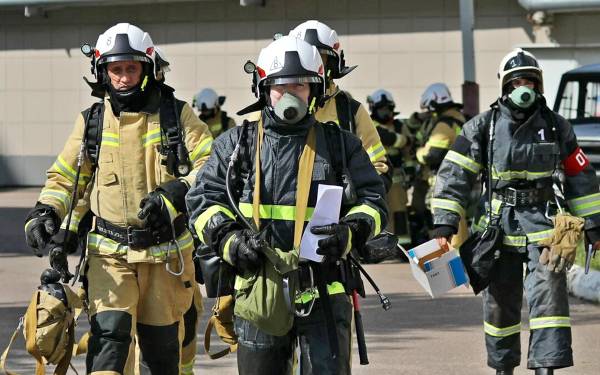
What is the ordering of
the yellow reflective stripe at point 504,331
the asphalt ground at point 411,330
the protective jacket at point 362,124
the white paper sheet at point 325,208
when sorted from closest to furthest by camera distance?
the white paper sheet at point 325,208
the protective jacket at point 362,124
the yellow reflective stripe at point 504,331
the asphalt ground at point 411,330

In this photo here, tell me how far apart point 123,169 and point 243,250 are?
173 centimetres

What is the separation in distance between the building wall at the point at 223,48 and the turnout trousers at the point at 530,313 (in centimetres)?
1437

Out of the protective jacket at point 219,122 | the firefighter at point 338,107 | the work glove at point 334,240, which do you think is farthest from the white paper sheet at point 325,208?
the protective jacket at point 219,122

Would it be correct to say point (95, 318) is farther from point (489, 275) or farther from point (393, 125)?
point (393, 125)

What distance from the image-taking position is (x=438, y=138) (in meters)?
14.5

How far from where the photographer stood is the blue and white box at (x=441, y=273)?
23.7 ft

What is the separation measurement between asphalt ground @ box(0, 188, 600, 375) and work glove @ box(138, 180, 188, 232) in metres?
2.19

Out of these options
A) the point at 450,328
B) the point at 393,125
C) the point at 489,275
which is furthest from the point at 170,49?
the point at 489,275

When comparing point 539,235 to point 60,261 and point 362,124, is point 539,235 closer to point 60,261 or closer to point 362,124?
point 362,124

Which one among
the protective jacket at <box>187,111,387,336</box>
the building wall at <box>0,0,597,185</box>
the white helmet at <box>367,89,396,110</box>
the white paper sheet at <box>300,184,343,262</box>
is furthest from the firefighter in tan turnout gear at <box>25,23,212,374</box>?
the building wall at <box>0,0,597,185</box>

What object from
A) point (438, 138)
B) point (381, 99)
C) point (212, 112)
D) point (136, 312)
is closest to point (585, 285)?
point (438, 138)

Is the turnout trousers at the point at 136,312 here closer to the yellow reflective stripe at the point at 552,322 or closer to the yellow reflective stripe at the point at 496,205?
the yellow reflective stripe at the point at 496,205

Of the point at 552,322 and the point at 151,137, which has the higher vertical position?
the point at 151,137

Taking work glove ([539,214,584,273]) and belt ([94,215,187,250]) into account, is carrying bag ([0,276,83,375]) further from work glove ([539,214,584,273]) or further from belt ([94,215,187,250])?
work glove ([539,214,584,273])
